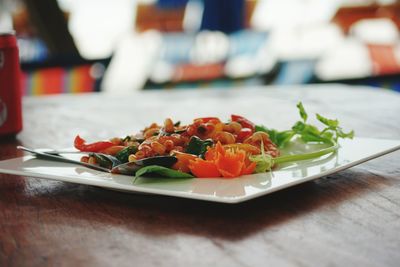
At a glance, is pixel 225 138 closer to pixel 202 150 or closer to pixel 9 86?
pixel 202 150

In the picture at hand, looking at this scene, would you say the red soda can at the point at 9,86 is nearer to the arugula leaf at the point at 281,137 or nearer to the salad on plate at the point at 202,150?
the salad on plate at the point at 202,150

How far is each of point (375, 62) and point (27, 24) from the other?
3289 millimetres

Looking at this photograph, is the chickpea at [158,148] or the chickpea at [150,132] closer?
the chickpea at [158,148]

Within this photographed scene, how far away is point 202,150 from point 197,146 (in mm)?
13

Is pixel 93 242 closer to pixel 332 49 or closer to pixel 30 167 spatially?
pixel 30 167

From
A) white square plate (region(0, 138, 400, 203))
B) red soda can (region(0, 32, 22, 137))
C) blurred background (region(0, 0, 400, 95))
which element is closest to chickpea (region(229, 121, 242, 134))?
white square plate (region(0, 138, 400, 203))

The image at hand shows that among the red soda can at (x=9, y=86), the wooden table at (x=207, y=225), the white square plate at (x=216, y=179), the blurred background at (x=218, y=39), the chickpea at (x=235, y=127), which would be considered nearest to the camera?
the wooden table at (x=207, y=225)

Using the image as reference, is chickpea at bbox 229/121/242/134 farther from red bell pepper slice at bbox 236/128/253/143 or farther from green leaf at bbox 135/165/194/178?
green leaf at bbox 135/165/194/178

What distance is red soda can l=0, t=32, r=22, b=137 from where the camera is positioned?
4.45 feet

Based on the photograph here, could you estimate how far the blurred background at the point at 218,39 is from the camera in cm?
471

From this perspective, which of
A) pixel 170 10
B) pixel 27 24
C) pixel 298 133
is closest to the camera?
pixel 298 133

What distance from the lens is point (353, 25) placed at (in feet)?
20.2

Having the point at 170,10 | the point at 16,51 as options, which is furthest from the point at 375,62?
the point at 16,51

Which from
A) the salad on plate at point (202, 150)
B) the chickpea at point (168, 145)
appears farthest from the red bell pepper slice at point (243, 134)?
the chickpea at point (168, 145)
